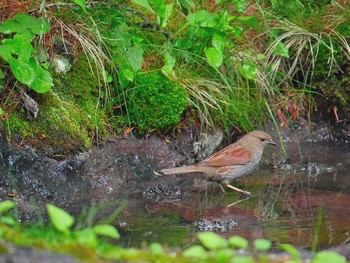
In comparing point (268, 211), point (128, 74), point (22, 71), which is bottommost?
point (268, 211)

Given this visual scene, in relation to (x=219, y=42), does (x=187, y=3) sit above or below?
above

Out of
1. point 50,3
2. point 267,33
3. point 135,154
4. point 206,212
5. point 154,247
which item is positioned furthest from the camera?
point 267,33

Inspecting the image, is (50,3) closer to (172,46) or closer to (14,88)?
(14,88)

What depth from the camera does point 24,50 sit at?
7.55 meters

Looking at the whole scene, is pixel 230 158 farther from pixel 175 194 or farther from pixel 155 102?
pixel 155 102

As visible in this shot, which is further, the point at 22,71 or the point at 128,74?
the point at 128,74

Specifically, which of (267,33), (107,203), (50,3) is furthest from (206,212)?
(267,33)

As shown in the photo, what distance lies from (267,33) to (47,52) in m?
3.23

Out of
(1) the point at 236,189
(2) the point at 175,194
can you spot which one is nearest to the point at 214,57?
(1) the point at 236,189

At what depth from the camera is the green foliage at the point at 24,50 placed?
750cm

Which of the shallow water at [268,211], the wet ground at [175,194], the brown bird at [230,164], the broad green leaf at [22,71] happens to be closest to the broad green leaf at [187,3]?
the wet ground at [175,194]

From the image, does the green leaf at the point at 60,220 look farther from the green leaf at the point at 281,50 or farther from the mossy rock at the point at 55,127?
the green leaf at the point at 281,50

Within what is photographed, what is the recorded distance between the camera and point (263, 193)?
8.58m

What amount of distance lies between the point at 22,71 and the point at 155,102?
6.53 ft
